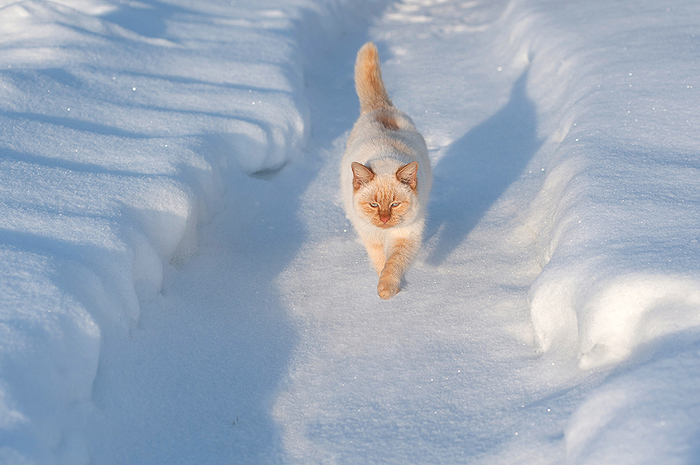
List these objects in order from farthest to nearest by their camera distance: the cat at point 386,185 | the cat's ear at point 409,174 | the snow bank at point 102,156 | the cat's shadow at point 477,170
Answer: the cat's shadow at point 477,170
the cat at point 386,185
the cat's ear at point 409,174
the snow bank at point 102,156

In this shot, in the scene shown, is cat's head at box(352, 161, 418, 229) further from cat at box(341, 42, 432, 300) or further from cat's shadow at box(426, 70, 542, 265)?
cat's shadow at box(426, 70, 542, 265)

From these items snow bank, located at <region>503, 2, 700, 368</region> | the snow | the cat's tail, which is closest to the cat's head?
the snow

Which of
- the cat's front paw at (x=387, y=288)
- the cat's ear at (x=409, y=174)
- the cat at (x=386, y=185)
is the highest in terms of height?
the cat's ear at (x=409, y=174)

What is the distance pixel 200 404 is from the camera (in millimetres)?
2246

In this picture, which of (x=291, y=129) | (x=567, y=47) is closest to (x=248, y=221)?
(x=291, y=129)

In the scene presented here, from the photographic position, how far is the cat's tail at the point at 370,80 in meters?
3.49

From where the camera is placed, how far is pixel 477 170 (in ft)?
13.0

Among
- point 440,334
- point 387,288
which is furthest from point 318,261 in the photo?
point 440,334

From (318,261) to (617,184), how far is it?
1.68 metres

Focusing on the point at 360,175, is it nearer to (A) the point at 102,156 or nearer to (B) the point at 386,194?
(B) the point at 386,194

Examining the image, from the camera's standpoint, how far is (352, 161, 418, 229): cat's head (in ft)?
9.04

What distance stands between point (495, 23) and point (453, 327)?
500 centimetres

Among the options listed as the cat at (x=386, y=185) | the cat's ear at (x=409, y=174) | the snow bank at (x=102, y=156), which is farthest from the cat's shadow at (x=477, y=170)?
the snow bank at (x=102, y=156)

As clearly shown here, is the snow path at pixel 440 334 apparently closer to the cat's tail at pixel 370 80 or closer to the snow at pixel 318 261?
the snow at pixel 318 261
